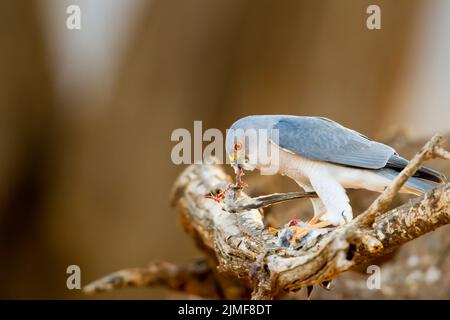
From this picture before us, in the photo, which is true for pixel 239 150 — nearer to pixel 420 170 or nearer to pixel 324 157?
pixel 324 157

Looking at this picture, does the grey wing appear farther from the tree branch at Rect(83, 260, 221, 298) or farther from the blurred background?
the blurred background

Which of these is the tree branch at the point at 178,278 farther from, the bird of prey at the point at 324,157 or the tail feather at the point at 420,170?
the tail feather at the point at 420,170

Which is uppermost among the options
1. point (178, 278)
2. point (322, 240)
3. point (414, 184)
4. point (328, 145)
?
point (328, 145)

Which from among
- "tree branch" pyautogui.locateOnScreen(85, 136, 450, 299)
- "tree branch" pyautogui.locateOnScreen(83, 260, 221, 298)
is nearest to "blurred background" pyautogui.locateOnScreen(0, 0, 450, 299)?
"tree branch" pyautogui.locateOnScreen(83, 260, 221, 298)

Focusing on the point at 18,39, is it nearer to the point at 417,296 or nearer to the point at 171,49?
the point at 171,49

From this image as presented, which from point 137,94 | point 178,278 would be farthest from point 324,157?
point 137,94
